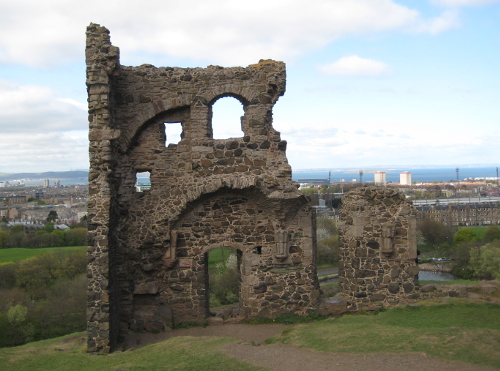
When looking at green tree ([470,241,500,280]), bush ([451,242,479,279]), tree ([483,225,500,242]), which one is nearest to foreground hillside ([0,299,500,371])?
green tree ([470,241,500,280])

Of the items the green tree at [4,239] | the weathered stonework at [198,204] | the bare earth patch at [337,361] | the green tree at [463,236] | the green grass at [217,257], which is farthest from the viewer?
the green tree at [463,236]

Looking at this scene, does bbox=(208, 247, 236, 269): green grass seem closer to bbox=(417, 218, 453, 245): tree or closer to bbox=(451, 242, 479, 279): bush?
bbox=(451, 242, 479, 279): bush

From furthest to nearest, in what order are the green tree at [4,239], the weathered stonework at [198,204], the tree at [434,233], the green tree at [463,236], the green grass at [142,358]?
the tree at [434,233]
the green tree at [463,236]
the green tree at [4,239]
the weathered stonework at [198,204]
the green grass at [142,358]

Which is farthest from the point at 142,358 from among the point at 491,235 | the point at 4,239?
the point at 491,235

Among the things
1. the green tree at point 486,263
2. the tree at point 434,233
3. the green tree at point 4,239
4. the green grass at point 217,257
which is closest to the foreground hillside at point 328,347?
the green tree at point 486,263

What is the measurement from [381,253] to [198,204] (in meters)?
4.74

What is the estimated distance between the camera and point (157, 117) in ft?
38.1

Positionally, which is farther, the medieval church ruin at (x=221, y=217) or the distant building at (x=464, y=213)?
the distant building at (x=464, y=213)

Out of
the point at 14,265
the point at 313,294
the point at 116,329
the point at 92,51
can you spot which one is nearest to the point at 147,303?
the point at 116,329

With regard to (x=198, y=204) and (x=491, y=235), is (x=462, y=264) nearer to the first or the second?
(x=491, y=235)

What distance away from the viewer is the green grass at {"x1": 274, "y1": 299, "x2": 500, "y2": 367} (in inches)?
308

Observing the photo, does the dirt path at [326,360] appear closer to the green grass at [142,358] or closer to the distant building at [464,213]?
the green grass at [142,358]

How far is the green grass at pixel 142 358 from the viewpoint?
25.5ft

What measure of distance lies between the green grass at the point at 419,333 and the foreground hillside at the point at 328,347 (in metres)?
0.02
